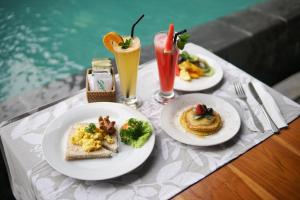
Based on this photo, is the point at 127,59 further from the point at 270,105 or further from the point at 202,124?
the point at 270,105

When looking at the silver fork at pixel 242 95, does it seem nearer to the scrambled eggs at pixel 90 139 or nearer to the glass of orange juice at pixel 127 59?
the glass of orange juice at pixel 127 59

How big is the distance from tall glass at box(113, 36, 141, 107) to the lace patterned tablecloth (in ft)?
0.18

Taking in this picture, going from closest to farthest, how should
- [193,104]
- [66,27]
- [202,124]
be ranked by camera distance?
[202,124] → [193,104] → [66,27]

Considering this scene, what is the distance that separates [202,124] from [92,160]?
1.14ft

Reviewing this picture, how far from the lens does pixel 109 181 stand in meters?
0.91

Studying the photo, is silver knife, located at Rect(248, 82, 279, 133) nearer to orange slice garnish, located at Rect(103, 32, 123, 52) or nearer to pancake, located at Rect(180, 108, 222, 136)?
pancake, located at Rect(180, 108, 222, 136)

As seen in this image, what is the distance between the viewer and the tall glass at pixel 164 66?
1120 mm

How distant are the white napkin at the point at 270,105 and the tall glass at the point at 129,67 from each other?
0.42 metres

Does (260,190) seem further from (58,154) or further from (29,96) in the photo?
(29,96)

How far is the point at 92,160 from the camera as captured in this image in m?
0.95

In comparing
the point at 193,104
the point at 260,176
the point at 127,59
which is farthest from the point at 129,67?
the point at 260,176

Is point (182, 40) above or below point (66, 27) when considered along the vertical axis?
above

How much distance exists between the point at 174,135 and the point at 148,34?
6.75ft

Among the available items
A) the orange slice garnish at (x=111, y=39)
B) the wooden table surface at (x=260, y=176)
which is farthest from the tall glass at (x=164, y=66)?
the wooden table surface at (x=260, y=176)
